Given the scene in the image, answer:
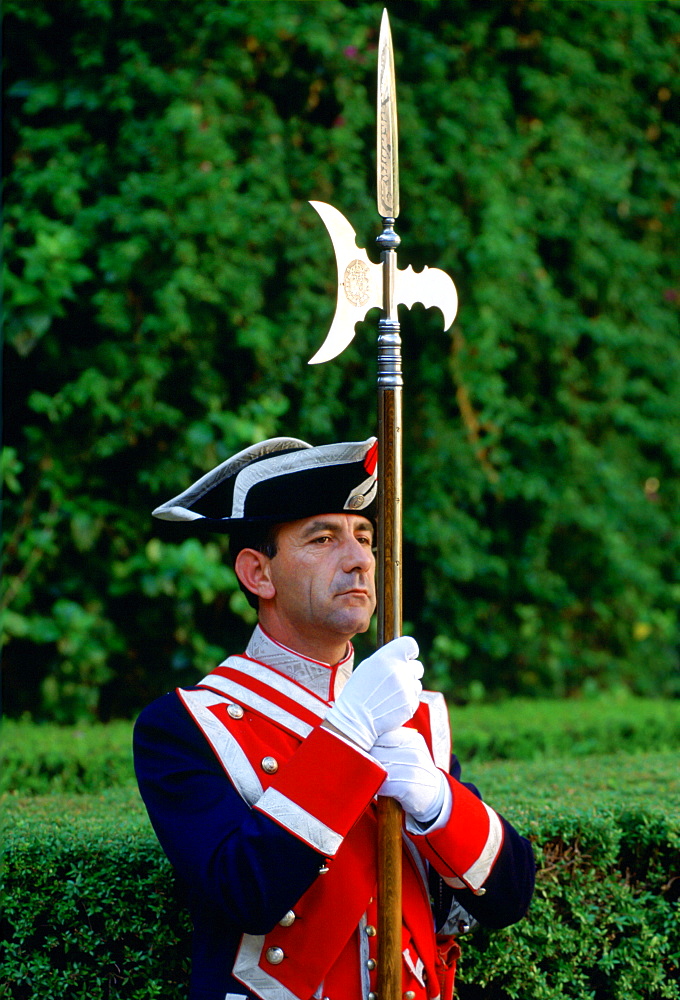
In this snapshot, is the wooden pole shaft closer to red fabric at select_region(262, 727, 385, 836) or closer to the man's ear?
red fabric at select_region(262, 727, 385, 836)

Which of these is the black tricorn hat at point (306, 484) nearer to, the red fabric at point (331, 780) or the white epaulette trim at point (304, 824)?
the red fabric at point (331, 780)

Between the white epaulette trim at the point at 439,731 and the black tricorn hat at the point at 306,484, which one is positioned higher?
the black tricorn hat at the point at 306,484

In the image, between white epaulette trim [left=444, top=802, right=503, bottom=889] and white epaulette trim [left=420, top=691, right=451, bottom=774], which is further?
white epaulette trim [left=420, top=691, right=451, bottom=774]

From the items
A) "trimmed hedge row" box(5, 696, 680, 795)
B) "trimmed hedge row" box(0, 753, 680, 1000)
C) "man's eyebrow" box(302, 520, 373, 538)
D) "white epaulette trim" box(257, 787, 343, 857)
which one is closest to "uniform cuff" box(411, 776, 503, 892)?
"white epaulette trim" box(257, 787, 343, 857)

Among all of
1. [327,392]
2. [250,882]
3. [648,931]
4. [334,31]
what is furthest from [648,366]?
[250,882]

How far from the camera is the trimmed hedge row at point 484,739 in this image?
4105mm

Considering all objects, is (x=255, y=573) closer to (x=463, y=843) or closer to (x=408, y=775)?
(x=408, y=775)

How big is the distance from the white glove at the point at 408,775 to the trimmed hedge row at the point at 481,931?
0.78 metres

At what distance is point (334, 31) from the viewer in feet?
19.1

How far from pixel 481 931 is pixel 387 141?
6.23ft

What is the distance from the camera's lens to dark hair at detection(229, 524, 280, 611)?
2521 mm

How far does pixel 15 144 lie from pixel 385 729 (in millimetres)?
4282

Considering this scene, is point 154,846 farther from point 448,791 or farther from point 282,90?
point 282,90

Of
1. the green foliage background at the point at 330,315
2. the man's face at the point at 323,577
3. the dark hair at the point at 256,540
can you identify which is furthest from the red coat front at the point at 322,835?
the green foliage background at the point at 330,315
